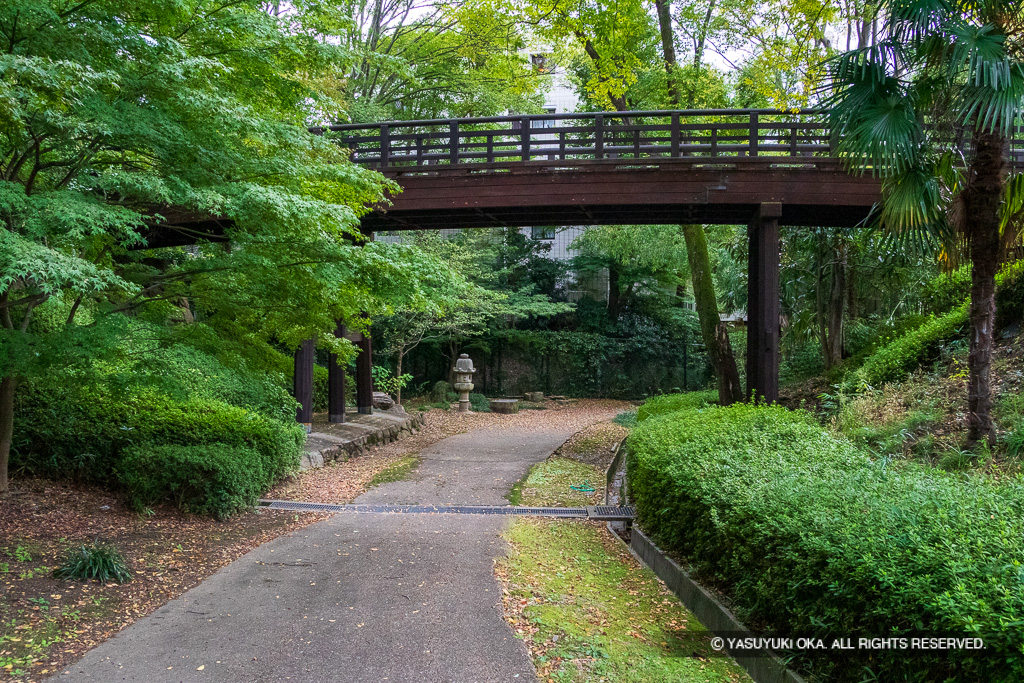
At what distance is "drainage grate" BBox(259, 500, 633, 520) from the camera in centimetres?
764

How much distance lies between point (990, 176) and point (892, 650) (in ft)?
16.9

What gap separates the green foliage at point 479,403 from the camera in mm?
19875

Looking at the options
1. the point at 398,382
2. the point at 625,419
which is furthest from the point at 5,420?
the point at 625,419

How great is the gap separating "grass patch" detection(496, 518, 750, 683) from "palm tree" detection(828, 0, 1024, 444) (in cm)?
343

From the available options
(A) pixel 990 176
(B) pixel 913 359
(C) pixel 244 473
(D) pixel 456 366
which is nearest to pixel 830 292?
(B) pixel 913 359

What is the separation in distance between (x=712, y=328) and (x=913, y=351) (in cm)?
403

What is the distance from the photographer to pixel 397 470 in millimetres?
10578

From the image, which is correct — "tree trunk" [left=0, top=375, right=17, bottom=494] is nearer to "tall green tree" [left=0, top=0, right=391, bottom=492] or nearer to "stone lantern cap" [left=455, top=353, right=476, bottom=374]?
"tall green tree" [left=0, top=0, right=391, bottom=492]

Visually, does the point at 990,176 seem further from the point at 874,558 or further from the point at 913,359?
the point at 874,558

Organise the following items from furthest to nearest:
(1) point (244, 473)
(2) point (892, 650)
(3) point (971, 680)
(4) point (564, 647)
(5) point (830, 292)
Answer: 1. (5) point (830, 292)
2. (1) point (244, 473)
3. (4) point (564, 647)
4. (2) point (892, 650)
5. (3) point (971, 680)

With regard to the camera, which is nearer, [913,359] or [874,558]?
[874,558]

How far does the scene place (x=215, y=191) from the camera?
16.3ft

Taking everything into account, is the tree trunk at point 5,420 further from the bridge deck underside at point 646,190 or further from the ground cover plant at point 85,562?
the bridge deck underside at point 646,190

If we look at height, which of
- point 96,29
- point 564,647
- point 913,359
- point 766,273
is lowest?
point 564,647
